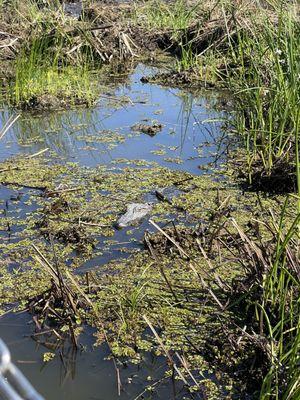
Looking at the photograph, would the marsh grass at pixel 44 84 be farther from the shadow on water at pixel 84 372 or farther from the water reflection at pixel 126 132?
the shadow on water at pixel 84 372

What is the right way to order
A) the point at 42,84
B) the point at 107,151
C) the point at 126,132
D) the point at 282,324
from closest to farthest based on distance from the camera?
the point at 282,324 < the point at 107,151 < the point at 126,132 < the point at 42,84

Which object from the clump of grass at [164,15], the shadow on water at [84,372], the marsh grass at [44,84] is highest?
the clump of grass at [164,15]

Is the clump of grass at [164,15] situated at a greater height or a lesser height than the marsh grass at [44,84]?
greater

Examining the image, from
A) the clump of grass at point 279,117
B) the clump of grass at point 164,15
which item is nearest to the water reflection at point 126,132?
the clump of grass at point 279,117

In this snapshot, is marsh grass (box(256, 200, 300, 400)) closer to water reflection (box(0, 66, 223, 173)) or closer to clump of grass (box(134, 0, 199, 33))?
water reflection (box(0, 66, 223, 173))

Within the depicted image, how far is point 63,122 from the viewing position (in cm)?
446

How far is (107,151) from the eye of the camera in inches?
153

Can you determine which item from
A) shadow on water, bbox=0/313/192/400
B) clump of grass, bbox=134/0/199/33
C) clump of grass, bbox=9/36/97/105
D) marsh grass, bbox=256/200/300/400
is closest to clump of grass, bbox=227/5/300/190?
marsh grass, bbox=256/200/300/400

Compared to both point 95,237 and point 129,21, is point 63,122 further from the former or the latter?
point 129,21

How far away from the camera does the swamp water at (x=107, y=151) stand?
188cm

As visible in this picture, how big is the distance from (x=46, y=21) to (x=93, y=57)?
1.64 feet

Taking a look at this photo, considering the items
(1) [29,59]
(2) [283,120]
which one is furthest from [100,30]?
(2) [283,120]

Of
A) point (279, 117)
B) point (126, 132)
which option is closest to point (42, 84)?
point (126, 132)

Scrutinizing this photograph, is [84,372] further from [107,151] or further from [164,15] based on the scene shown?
[164,15]
